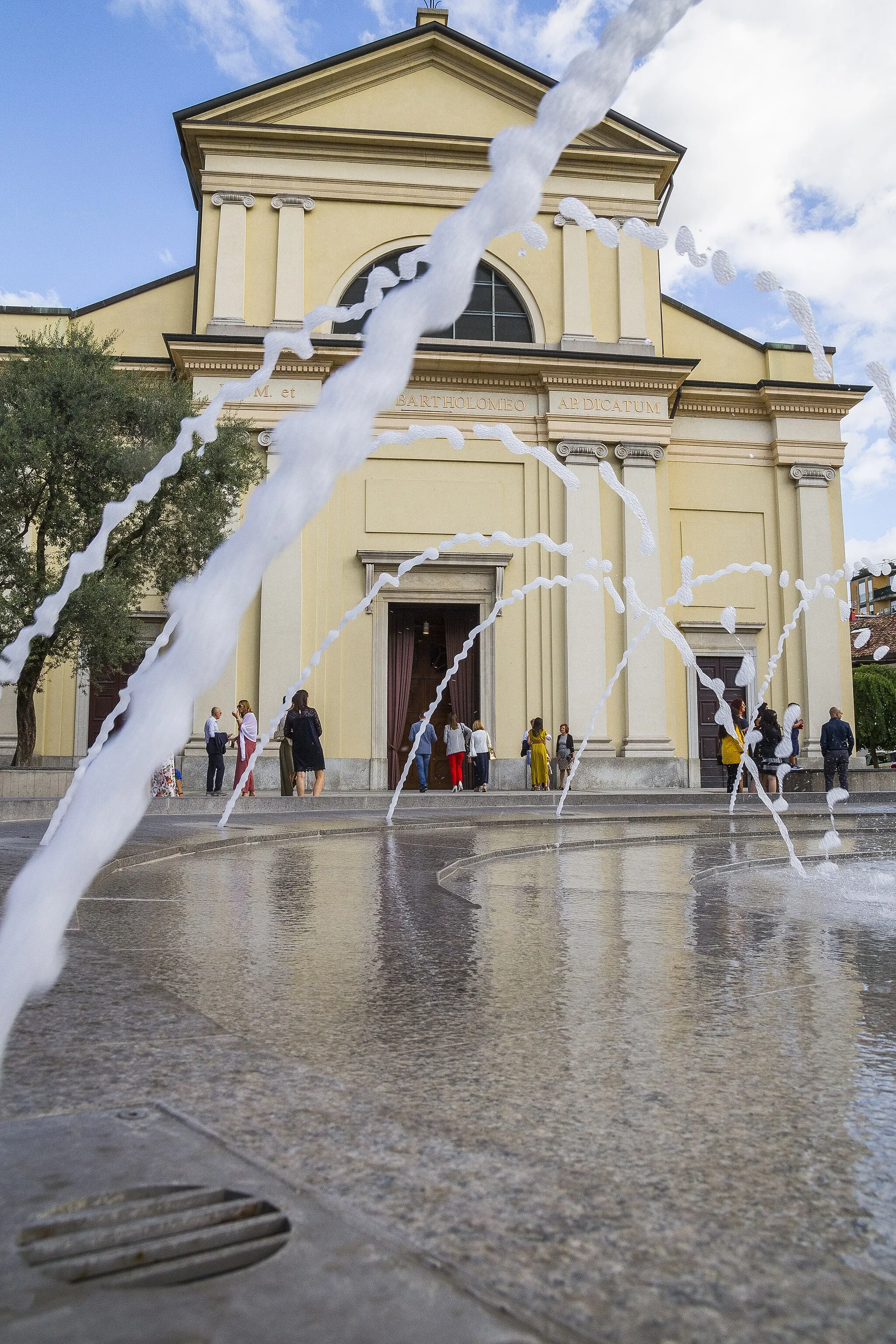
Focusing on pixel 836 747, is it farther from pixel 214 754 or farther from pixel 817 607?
pixel 214 754

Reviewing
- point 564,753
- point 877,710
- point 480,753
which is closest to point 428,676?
point 480,753

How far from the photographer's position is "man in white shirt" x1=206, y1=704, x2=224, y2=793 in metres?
16.0

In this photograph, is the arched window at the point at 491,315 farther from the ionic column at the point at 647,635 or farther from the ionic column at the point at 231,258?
the ionic column at the point at 647,635

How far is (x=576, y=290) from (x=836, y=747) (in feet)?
36.3

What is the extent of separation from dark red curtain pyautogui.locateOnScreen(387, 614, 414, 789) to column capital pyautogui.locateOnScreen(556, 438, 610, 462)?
465 centimetres

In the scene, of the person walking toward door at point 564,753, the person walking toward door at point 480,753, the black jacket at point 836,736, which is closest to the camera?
the black jacket at point 836,736

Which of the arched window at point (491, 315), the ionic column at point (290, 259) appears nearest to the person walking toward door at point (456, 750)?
the arched window at point (491, 315)

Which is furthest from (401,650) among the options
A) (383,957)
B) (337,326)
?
(383,957)

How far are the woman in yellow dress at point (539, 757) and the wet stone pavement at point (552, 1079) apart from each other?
14.5 meters

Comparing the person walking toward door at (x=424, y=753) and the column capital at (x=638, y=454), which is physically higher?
the column capital at (x=638, y=454)

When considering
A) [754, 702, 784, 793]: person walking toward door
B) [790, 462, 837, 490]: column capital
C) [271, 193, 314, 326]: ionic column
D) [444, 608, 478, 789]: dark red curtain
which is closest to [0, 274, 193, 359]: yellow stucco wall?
[271, 193, 314, 326]: ionic column

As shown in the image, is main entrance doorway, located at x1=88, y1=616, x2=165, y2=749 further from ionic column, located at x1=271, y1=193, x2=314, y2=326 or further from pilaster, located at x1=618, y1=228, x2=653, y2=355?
pilaster, located at x1=618, y1=228, x2=653, y2=355

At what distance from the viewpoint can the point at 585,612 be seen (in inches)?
805

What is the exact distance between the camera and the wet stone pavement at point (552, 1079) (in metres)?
1.04
